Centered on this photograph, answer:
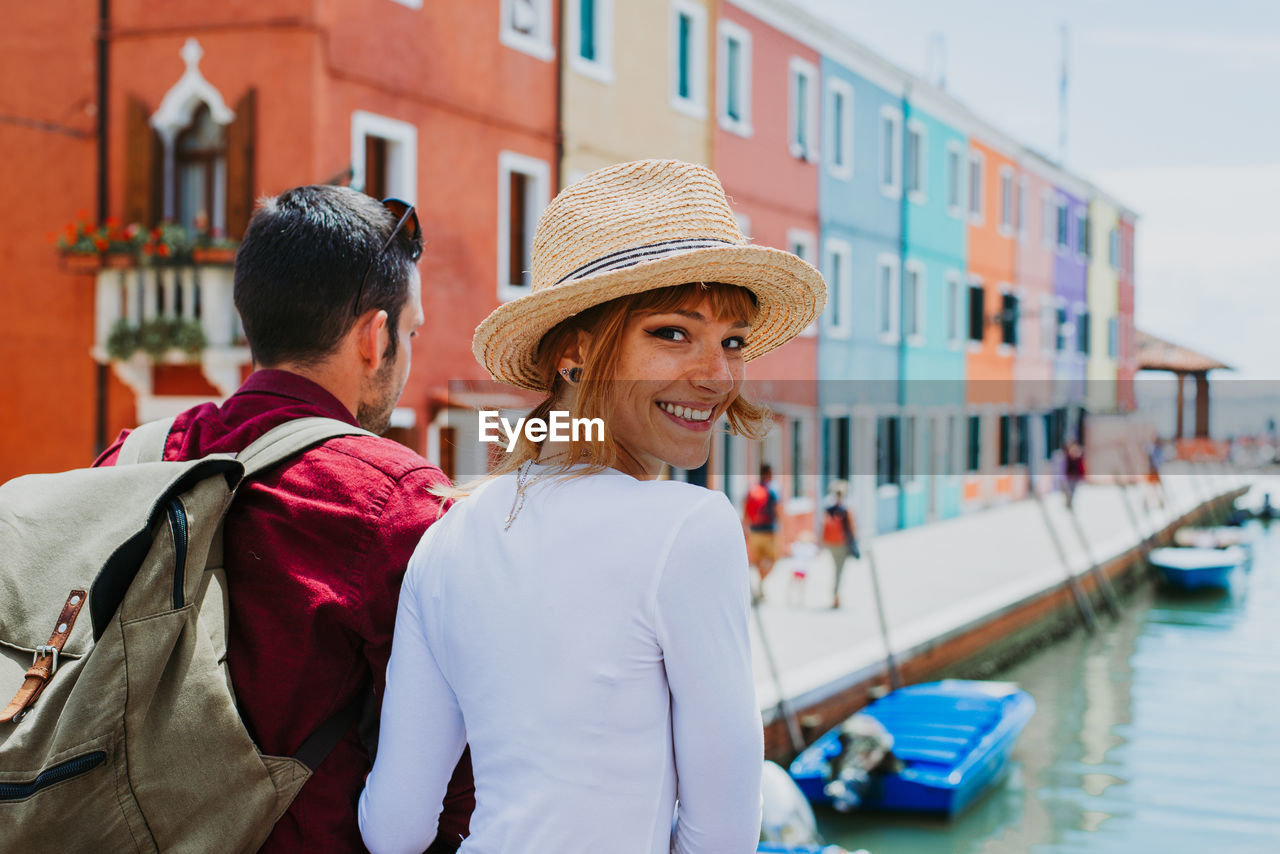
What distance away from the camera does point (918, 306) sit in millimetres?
21672

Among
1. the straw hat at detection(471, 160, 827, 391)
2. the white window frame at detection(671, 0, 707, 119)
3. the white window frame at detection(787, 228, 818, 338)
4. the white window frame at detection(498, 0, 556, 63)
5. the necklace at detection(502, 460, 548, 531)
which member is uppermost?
the white window frame at detection(671, 0, 707, 119)

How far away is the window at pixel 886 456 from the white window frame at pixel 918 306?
1.76 m

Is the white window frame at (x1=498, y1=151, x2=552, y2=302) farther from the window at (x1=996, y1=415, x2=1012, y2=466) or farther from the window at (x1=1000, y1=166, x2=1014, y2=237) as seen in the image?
→ the window at (x1=1000, y1=166, x2=1014, y2=237)

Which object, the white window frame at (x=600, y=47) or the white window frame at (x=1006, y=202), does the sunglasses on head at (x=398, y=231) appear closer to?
the white window frame at (x=600, y=47)

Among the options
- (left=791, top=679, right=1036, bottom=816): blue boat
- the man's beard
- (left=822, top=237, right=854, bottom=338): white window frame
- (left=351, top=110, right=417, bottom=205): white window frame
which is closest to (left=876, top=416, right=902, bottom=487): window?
(left=822, top=237, right=854, bottom=338): white window frame

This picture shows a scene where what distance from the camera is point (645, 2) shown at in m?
13.2

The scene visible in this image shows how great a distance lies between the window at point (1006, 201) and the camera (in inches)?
1013

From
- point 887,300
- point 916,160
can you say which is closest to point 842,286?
point 887,300

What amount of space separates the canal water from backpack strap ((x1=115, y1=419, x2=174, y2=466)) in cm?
789

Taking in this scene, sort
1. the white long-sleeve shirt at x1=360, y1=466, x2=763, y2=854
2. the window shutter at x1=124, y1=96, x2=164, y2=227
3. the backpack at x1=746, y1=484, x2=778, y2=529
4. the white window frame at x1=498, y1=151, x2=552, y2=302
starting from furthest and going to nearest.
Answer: the backpack at x1=746, y1=484, x2=778, y2=529, the white window frame at x1=498, y1=151, x2=552, y2=302, the window shutter at x1=124, y1=96, x2=164, y2=227, the white long-sleeve shirt at x1=360, y1=466, x2=763, y2=854

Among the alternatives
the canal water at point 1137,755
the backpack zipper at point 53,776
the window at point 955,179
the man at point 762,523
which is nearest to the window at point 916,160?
the window at point 955,179

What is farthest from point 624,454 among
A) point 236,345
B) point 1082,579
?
point 1082,579

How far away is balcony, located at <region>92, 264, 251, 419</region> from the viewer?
29.1 feet

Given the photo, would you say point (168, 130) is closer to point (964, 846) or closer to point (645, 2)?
point (645, 2)
